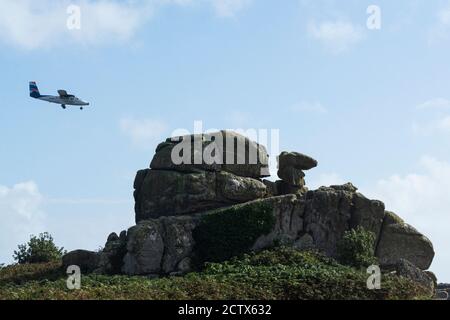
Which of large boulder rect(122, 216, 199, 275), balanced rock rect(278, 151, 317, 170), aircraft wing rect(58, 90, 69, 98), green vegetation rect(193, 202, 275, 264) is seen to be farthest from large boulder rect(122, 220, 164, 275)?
aircraft wing rect(58, 90, 69, 98)

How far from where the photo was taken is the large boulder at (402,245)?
1881 inches

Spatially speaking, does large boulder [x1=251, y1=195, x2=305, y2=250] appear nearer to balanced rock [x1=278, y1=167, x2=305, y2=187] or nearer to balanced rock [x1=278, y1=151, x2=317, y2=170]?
balanced rock [x1=278, y1=167, x2=305, y2=187]

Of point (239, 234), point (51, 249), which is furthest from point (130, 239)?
point (51, 249)

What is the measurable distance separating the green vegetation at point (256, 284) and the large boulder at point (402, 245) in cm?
698

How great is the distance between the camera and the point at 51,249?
5662 cm

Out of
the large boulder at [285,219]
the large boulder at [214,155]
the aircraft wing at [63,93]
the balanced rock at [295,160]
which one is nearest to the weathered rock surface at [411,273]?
the large boulder at [285,219]

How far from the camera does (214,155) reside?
50219mm

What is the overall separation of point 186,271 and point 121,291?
37.1 ft

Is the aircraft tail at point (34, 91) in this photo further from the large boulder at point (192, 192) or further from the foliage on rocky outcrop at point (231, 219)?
the large boulder at point (192, 192)

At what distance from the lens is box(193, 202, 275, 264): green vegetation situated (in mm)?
45594

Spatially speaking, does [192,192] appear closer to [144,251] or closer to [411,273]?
[144,251]
